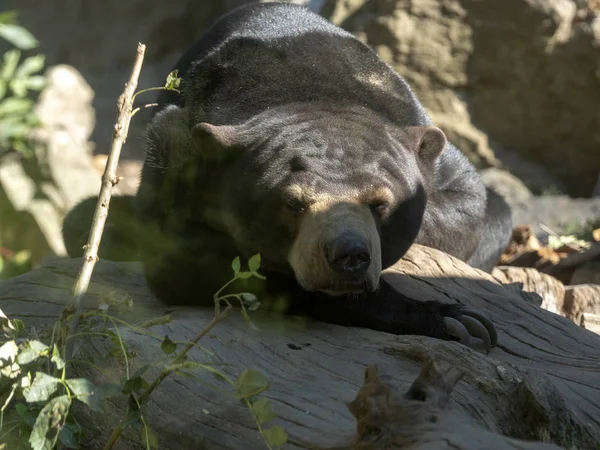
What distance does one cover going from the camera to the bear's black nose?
3381mm

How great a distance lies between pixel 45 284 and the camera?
4.38m

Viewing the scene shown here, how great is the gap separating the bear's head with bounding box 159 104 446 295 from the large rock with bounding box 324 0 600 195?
5956mm

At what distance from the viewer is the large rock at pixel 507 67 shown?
32.2ft

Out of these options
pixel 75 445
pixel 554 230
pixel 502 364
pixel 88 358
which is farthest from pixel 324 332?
pixel 554 230

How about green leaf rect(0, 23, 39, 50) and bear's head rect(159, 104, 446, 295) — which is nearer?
green leaf rect(0, 23, 39, 50)

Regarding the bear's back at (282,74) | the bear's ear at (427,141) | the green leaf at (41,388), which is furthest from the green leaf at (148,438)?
the bear's ear at (427,141)

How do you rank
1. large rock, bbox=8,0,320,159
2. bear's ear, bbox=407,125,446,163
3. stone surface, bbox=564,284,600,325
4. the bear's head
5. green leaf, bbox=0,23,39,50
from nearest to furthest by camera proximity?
green leaf, bbox=0,23,39,50, the bear's head, bear's ear, bbox=407,125,446,163, stone surface, bbox=564,284,600,325, large rock, bbox=8,0,320,159

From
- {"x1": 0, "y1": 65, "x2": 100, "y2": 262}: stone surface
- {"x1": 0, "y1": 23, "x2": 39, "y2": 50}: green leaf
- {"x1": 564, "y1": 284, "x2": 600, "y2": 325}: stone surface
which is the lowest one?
{"x1": 0, "y1": 65, "x2": 100, "y2": 262}: stone surface

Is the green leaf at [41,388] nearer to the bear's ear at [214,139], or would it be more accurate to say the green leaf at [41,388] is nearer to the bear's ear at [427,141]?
the bear's ear at [214,139]

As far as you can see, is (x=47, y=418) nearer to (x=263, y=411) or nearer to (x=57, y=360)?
(x=57, y=360)

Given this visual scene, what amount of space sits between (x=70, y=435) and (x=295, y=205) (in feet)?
5.17

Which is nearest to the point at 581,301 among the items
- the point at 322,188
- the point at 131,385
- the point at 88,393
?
the point at 322,188

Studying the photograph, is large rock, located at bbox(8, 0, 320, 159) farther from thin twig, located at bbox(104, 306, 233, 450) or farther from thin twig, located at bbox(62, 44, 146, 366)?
thin twig, located at bbox(104, 306, 233, 450)

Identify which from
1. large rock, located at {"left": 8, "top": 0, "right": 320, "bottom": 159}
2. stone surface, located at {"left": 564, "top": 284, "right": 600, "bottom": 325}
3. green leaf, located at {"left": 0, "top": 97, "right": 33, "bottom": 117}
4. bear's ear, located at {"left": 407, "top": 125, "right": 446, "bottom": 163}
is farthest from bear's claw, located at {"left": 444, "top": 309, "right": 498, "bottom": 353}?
large rock, located at {"left": 8, "top": 0, "right": 320, "bottom": 159}
